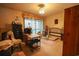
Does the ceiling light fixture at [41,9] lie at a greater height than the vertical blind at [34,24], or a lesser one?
greater

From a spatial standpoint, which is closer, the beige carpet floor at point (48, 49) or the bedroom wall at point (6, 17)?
the bedroom wall at point (6, 17)

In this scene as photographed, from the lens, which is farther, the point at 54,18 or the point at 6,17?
the point at 54,18

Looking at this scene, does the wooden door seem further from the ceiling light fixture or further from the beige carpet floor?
the ceiling light fixture

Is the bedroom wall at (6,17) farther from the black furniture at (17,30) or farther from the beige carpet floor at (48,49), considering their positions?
the beige carpet floor at (48,49)

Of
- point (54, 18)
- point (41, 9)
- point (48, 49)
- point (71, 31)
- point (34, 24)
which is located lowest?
point (48, 49)

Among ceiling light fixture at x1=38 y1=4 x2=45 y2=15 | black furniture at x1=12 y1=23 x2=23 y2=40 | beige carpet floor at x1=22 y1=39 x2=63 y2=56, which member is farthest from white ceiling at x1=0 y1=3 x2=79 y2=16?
beige carpet floor at x1=22 y1=39 x2=63 y2=56

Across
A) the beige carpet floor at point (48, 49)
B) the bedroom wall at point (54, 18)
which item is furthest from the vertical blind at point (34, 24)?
the beige carpet floor at point (48, 49)

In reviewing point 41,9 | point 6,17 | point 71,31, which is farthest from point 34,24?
point 71,31

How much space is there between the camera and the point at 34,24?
1526mm

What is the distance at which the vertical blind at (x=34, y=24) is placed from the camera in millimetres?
1498

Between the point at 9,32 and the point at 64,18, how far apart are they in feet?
3.15

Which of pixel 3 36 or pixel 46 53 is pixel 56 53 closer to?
pixel 46 53

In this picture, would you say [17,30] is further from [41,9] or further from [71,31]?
[71,31]

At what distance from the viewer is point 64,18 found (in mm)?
1483
